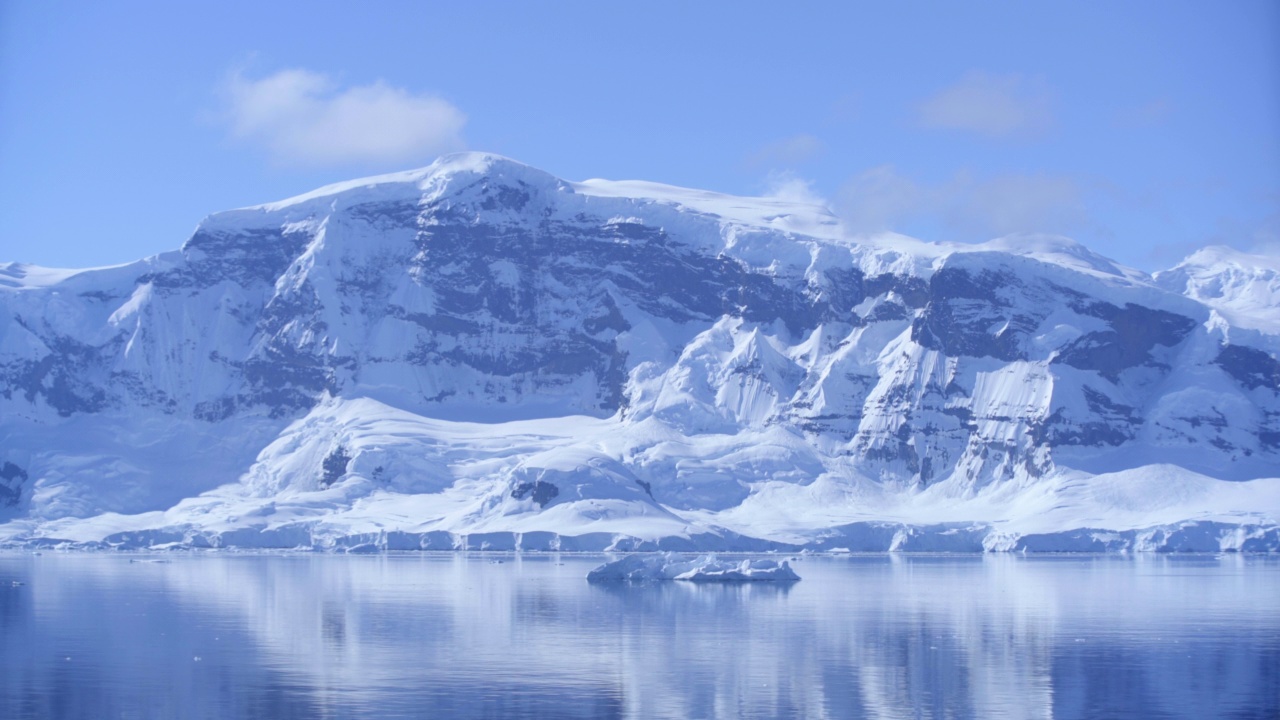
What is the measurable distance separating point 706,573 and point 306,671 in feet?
229

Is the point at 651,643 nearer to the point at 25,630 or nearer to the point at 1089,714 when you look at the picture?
the point at 1089,714

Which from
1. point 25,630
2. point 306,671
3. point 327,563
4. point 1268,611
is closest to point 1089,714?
point 306,671

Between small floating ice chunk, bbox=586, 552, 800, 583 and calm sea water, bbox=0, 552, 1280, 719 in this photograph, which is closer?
calm sea water, bbox=0, 552, 1280, 719

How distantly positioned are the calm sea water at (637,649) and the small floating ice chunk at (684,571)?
2390 millimetres

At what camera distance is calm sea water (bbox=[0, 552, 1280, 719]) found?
60.6 meters

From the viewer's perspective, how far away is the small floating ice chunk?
134 meters

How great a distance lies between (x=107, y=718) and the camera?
57250 mm

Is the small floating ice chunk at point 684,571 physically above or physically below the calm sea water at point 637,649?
above

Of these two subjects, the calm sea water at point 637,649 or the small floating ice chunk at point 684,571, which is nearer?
the calm sea water at point 637,649

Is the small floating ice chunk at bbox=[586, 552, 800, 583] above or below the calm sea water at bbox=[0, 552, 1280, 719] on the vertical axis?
above

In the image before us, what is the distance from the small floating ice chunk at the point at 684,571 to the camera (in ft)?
438

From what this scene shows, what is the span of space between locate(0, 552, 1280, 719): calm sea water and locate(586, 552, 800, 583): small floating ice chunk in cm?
239

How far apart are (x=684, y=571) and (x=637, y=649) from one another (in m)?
60.8

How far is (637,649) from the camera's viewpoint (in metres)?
77.4
